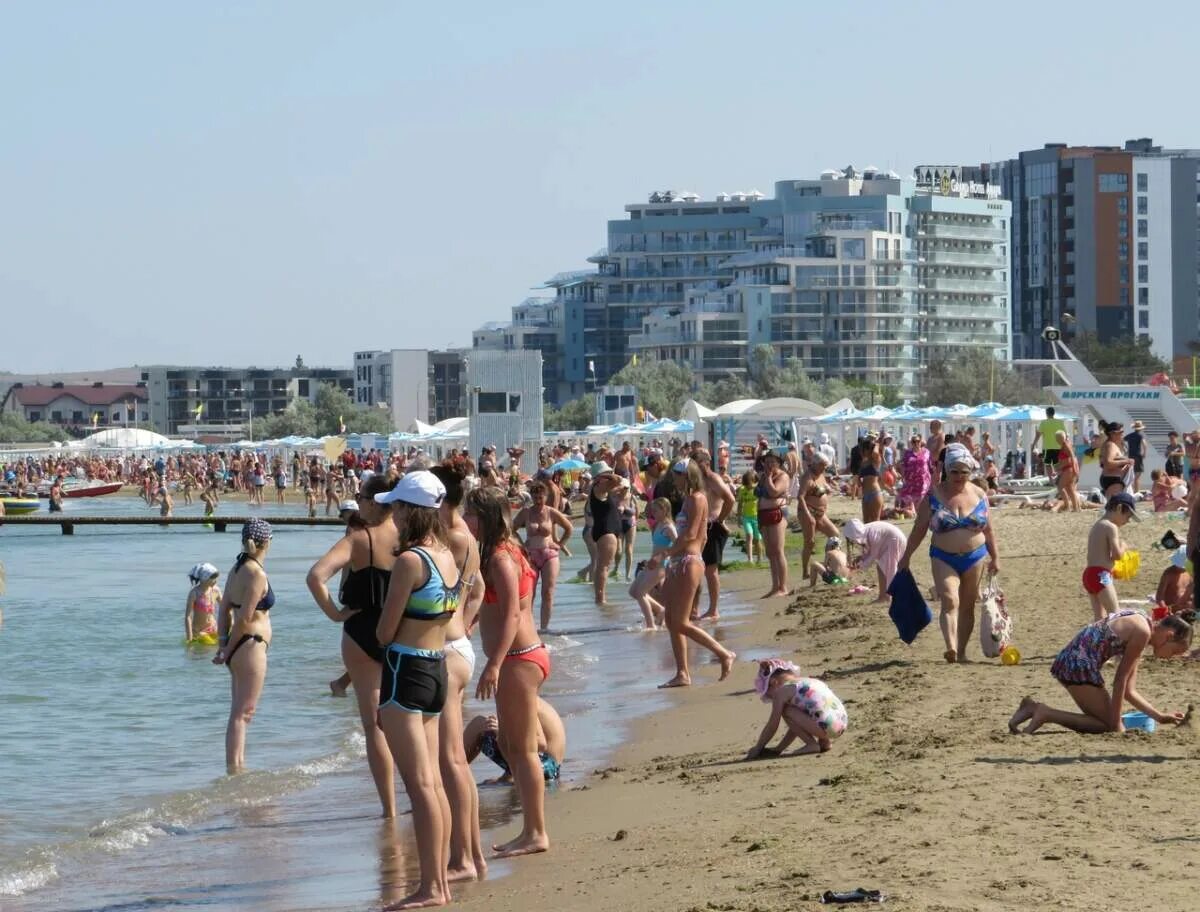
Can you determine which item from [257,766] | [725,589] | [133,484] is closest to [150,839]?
[257,766]

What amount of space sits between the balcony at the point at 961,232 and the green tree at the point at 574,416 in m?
27.7

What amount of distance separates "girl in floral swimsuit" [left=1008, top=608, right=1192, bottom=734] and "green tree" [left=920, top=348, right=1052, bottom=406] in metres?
81.2

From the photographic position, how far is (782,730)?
32.8 ft

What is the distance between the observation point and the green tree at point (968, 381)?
92.6 metres

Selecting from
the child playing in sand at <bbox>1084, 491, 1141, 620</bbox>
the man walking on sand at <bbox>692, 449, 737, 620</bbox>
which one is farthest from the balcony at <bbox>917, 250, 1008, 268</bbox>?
the child playing in sand at <bbox>1084, 491, 1141, 620</bbox>

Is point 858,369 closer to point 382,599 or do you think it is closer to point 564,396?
point 564,396

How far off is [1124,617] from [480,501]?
3474mm

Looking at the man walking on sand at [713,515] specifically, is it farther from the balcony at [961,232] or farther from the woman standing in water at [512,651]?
the balcony at [961,232]

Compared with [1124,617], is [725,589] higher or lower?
lower

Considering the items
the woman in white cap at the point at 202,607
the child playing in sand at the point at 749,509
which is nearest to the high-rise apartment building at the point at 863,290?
the child playing in sand at the point at 749,509

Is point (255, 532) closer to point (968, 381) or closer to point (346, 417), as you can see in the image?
point (968, 381)

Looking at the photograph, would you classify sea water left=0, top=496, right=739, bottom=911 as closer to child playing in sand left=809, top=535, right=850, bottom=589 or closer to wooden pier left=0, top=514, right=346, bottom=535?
child playing in sand left=809, top=535, right=850, bottom=589

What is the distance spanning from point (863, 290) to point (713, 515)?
113m

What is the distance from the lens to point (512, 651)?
277 inches
